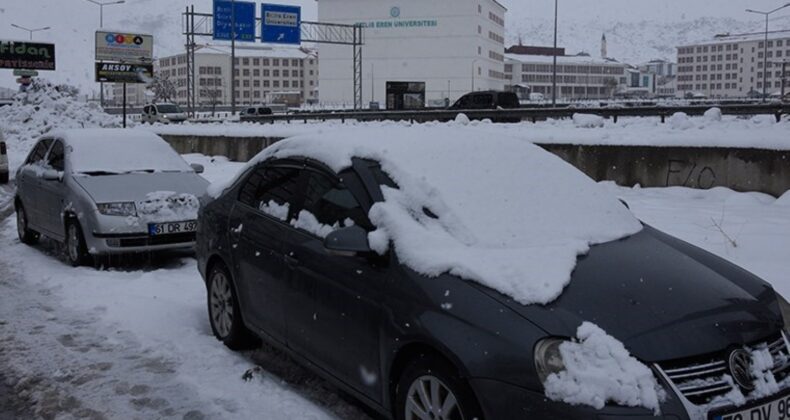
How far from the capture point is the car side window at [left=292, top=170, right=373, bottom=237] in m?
4.20

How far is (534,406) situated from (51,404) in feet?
10.2

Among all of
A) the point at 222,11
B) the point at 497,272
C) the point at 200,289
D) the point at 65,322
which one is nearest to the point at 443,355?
the point at 497,272

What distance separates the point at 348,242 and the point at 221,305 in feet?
7.31

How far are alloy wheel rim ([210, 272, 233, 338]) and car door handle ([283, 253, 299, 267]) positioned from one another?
111 cm

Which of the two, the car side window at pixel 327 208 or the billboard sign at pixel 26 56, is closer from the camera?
the car side window at pixel 327 208

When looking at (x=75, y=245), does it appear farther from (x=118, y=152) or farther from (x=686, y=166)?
(x=686, y=166)

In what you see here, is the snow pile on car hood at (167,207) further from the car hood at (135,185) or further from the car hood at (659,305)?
the car hood at (659,305)

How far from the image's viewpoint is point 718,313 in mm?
3393

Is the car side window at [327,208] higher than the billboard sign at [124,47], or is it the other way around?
the billboard sign at [124,47]

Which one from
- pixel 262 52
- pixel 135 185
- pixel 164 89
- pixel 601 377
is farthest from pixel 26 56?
pixel 262 52

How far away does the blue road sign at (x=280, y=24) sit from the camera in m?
48.8

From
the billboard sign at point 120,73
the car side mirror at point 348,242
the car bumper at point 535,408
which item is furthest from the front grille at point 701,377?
the billboard sign at point 120,73

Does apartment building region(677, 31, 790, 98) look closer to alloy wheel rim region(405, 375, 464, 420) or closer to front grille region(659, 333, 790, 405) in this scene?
front grille region(659, 333, 790, 405)

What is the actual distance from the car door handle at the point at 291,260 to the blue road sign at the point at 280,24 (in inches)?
1805
